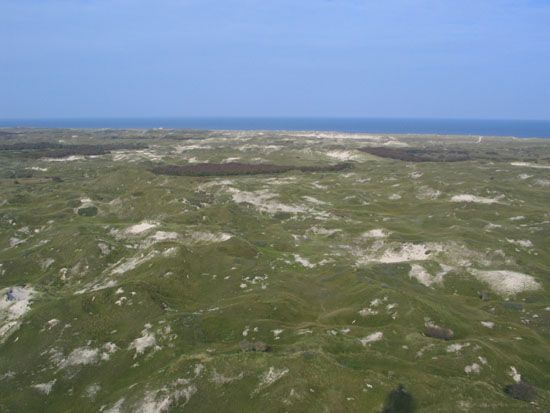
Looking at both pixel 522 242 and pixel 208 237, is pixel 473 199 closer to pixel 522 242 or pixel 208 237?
pixel 522 242

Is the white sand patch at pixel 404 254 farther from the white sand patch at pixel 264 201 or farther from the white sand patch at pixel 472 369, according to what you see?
the white sand patch at pixel 472 369

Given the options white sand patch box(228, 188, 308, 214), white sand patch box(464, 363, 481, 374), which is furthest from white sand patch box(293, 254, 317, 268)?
white sand patch box(228, 188, 308, 214)

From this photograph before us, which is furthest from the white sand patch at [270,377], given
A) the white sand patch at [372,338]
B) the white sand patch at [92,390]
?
the white sand patch at [92,390]

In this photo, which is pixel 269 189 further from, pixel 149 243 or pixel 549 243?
pixel 549 243

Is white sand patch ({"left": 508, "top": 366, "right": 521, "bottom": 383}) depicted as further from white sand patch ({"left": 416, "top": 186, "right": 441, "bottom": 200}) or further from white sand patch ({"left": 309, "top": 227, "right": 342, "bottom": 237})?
white sand patch ({"left": 416, "top": 186, "right": 441, "bottom": 200})

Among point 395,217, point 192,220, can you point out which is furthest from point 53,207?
point 395,217

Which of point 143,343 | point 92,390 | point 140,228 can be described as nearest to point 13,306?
point 143,343
